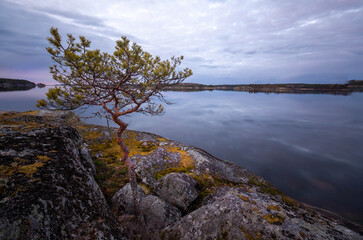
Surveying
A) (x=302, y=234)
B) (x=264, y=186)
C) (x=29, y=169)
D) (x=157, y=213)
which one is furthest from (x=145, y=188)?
(x=264, y=186)

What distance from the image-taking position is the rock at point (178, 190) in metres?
9.59

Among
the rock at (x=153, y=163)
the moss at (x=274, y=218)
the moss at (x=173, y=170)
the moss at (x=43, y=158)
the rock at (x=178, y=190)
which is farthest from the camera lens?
the moss at (x=173, y=170)

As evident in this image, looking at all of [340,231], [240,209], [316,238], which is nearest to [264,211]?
[240,209]

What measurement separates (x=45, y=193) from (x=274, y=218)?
7.34m

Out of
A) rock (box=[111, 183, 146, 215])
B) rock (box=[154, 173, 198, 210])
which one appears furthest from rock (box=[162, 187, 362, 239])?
rock (box=[111, 183, 146, 215])

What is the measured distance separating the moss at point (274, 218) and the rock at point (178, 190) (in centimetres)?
520

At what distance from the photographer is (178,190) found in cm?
985

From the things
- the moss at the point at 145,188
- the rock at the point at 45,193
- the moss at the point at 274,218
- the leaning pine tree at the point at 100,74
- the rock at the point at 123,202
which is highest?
the leaning pine tree at the point at 100,74

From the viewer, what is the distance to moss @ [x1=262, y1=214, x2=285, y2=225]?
5.24 meters

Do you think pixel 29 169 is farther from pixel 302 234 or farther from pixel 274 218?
pixel 302 234

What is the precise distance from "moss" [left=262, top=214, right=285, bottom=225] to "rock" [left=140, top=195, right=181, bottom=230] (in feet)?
16.0

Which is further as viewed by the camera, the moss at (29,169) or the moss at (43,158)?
the moss at (43,158)

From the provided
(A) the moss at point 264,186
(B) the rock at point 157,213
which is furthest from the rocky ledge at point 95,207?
(A) the moss at point 264,186

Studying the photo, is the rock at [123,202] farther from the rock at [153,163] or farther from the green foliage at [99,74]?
the green foliage at [99,74]
